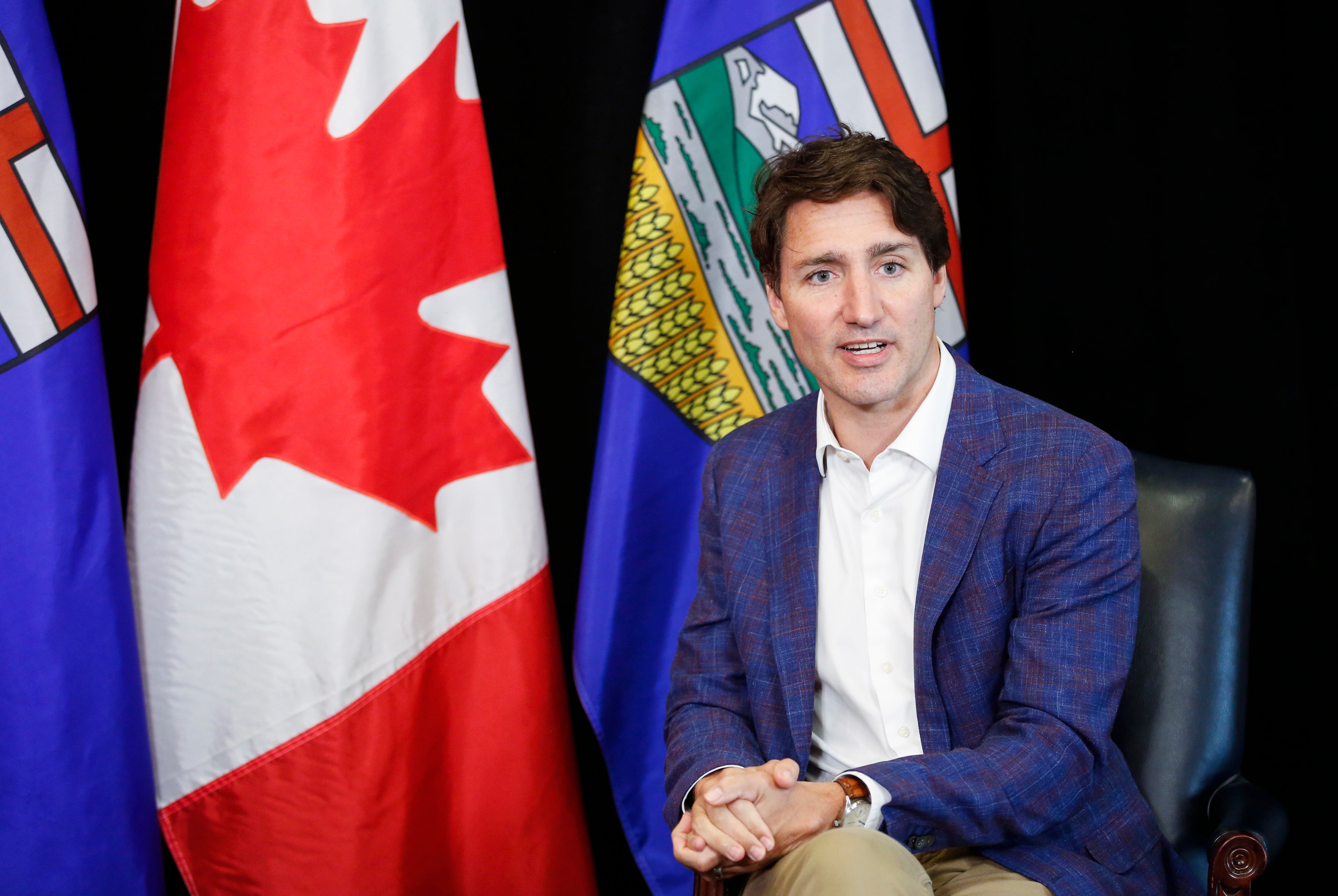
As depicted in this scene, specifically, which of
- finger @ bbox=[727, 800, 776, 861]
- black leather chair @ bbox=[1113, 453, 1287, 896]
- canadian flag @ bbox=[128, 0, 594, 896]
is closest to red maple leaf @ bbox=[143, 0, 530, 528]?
canadian flag @ bbox=[128, 0, 594, 896]

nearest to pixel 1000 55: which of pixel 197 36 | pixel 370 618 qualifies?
pixel 197 36

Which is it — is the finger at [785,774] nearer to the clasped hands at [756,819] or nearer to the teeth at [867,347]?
the clasped hands at [756,819]

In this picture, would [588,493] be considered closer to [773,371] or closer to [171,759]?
[773,371]

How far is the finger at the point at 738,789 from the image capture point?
1.15 metres

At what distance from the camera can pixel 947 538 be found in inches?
52.7

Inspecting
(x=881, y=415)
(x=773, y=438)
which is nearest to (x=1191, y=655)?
(x=881, y=415)

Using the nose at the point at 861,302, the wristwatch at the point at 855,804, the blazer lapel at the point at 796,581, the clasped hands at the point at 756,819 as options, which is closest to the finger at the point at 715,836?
the clasped hands at the point at 756,819

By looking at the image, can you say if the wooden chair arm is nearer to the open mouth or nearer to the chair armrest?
the chair armrest

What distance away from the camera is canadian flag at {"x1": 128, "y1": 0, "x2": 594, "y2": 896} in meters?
1.64

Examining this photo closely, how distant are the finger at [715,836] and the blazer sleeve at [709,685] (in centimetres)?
15

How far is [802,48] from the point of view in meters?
1.91

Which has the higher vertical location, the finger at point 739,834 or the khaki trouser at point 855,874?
the finger at point 739,834

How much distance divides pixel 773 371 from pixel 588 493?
0.73 metres

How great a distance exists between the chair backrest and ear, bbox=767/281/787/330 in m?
0.62
